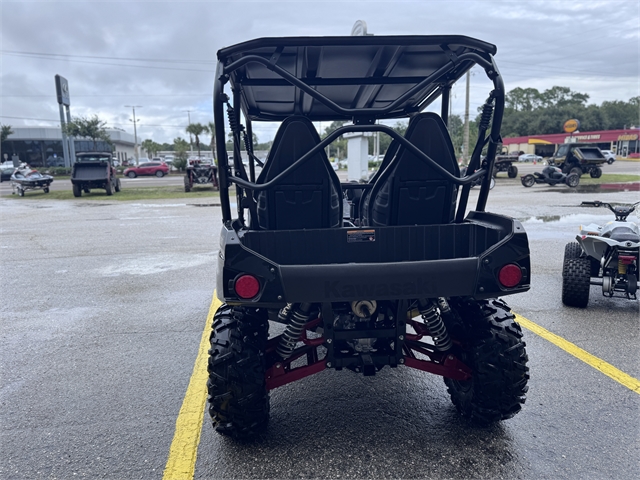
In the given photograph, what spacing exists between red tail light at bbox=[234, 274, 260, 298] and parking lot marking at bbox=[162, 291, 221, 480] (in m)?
0.98

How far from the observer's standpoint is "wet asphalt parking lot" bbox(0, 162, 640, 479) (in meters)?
2.59

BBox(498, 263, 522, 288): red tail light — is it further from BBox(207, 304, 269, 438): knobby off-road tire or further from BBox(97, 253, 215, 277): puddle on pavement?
BBox(97, 253, 215, 277): puddle on pavement

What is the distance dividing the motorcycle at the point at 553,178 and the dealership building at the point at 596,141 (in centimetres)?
4168

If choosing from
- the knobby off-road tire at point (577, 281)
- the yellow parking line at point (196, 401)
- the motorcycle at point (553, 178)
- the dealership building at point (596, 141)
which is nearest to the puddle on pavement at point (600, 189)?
the motorcycle at point (553, 178)

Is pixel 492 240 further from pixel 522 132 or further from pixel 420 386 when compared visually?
pixel 522 132

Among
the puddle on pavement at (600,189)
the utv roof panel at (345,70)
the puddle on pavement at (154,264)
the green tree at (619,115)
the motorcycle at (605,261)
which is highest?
the green tree at (619,115)

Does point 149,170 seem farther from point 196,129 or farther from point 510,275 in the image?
point 510,275

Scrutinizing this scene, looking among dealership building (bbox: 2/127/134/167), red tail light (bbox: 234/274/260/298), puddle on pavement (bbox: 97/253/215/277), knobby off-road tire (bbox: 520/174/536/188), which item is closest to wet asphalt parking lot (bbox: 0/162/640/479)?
red tail light (bbox: 234/274/260/298)

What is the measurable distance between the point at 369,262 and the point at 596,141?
81867mm

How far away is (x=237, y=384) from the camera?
2688mm

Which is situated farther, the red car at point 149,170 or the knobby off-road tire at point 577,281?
the red car at point 149,170

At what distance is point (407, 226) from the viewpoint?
9.65 feet

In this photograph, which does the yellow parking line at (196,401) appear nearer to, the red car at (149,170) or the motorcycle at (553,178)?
the motorcycle at (553,178)

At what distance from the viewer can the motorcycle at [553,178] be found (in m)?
21.5
